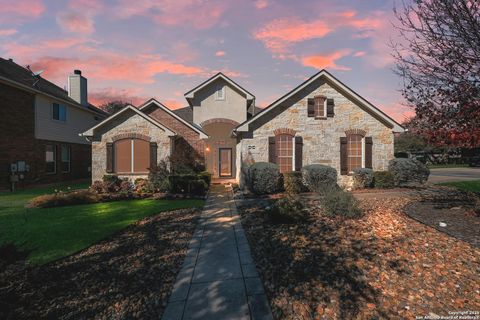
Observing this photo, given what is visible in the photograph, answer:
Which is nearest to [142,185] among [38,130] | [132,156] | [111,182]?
[111,182]

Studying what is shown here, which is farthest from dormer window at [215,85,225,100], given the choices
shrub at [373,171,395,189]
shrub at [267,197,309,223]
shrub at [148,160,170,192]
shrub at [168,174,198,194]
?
shrub at [267,197,309,223]

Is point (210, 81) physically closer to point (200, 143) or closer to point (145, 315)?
point (200, 143)

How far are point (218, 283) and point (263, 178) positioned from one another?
837cm

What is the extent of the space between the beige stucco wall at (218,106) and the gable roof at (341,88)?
5.37 metres

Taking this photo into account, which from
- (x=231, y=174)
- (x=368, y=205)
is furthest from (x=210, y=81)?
(x=368, y=205)

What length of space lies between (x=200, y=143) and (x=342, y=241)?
13.1 m

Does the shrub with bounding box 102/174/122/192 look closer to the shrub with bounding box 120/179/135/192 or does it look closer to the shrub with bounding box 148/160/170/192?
the shrub with bounding box 120/179/135/192

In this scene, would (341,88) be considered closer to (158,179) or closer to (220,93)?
(220,93)

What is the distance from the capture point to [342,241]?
5.75 m

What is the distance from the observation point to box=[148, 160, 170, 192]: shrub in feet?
44.0

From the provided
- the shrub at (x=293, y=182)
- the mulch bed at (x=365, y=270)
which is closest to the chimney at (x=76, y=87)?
the shrub at (x=293, y=182)

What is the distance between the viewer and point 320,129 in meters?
14.4

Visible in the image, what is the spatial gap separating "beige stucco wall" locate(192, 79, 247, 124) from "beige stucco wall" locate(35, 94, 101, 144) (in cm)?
985

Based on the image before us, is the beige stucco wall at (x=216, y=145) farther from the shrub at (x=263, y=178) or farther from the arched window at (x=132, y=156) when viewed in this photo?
the shrub at (x=263, y=178)
